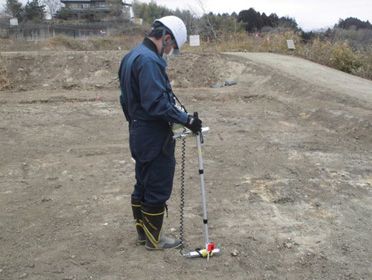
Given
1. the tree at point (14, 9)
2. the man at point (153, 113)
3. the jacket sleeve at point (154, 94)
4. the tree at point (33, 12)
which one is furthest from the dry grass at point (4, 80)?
the tree at point (14, 9)

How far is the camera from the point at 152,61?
2.89 meters

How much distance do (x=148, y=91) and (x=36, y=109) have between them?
7390mm

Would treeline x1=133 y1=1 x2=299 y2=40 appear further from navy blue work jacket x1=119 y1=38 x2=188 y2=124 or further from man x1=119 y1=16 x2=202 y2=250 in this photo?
navy blue work jacket x1=119 y1=38 x2=188 y2=124

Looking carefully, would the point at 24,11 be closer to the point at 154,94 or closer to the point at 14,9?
the point at 14,9

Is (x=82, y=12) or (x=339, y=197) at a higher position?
(x=82, y=12)

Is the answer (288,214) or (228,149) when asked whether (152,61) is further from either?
(228,149)

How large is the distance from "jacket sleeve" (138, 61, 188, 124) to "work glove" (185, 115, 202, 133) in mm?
139

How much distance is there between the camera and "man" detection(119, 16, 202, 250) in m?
2.90

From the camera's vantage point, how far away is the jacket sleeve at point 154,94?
287 cm

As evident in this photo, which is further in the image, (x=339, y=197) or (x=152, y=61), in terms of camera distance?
(x=339, y=197)

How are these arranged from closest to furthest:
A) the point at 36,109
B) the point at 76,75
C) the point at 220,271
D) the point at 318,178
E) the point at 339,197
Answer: the point at 220,271
the point at 339,197
the point at 318,178
the point at 36,109
the point at 76,75

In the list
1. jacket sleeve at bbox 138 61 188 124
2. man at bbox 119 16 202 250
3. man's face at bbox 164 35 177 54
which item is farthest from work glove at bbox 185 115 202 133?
man's face at bbox 164 35 177 54

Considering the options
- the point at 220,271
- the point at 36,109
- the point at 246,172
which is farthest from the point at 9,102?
the point at 220,271

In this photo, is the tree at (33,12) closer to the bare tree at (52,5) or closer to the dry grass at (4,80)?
the bare tree at (52,5)
